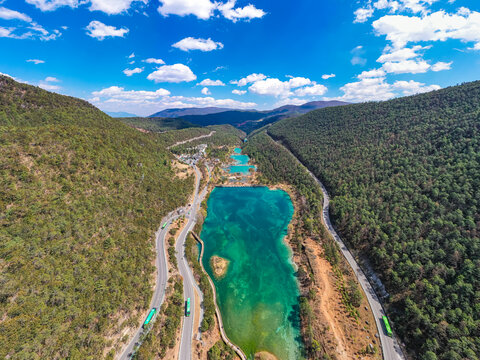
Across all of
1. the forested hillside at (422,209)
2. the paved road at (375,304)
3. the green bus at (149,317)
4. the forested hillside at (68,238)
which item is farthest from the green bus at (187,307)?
the forested hillside at (422,209)

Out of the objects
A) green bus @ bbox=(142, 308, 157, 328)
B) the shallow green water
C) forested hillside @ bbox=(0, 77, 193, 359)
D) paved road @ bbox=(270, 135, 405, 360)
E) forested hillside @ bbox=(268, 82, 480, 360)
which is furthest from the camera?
the shallow green water

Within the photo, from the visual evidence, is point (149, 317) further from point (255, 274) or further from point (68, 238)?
point (255, 274)

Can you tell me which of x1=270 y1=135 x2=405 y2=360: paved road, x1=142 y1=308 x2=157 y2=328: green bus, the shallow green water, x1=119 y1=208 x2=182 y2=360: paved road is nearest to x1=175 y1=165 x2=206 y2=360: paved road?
x1=119 y1=208 x2=182 y2=360: paved road

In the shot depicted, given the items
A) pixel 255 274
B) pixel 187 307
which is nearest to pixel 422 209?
pixel 255 274

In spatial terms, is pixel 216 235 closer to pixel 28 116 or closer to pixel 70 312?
pixel 70 312

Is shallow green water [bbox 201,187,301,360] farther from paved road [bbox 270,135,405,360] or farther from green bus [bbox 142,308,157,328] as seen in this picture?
paved road [bbox 270,135,405,360]

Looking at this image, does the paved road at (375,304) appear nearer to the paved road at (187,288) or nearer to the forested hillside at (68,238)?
the paved road at (187,288)
